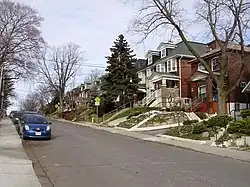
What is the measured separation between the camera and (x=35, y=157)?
14953mm

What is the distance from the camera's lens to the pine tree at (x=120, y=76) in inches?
1925

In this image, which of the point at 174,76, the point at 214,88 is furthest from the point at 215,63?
the point at 174,76

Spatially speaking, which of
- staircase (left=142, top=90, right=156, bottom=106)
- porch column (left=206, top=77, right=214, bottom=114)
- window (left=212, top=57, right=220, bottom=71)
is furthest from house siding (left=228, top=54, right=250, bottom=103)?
staircase (left=142, top=90, right=156, bottom=106)

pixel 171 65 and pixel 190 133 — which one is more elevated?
pixel 171 65

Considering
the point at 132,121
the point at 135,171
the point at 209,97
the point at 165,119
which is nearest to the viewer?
the point at 135,171

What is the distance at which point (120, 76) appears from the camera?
49281 millimetres

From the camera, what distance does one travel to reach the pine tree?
1925 inches

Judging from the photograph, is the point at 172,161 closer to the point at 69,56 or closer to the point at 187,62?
the point at 187,62

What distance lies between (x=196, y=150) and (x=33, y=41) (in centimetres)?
2523

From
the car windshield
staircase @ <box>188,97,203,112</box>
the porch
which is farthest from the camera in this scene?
staircase @ <box>188,97,203,112</box>

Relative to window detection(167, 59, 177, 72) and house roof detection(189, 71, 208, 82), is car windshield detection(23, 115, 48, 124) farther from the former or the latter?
window detection(167, 59, 177, 72)

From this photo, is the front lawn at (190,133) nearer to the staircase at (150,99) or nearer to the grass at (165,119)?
the grass at (165,119)

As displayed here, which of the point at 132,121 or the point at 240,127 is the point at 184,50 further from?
the point at 240,127

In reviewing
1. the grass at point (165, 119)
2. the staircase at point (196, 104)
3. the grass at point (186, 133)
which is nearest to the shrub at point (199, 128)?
the grass at point (186, 133)
